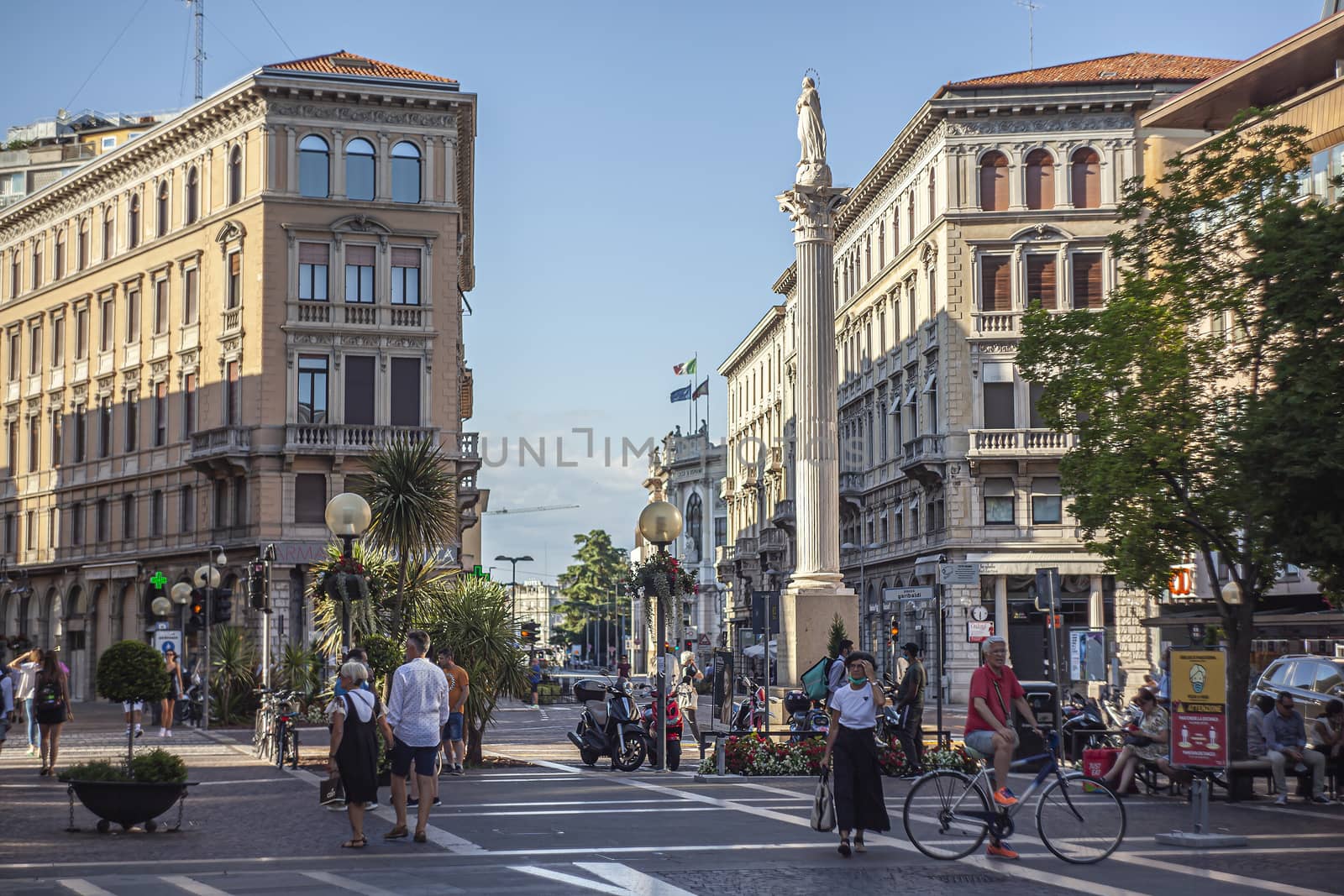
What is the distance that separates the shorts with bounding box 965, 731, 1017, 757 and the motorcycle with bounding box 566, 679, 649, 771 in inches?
461

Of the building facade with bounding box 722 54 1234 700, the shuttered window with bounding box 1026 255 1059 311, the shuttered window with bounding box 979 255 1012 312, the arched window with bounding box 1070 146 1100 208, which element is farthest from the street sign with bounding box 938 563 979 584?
the arched window with bounding box 1070 146 1100 208

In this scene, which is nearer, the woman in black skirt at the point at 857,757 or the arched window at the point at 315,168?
the woman in black skirt at the point at 857,757

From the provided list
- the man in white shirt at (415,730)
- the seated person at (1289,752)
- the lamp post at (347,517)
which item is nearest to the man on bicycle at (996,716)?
the man in white shirt at (415,730)

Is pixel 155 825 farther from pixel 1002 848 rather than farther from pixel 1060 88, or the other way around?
pixel 1060 88

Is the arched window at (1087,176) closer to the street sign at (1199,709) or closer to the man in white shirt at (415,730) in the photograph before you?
the street sign at (1199,709)

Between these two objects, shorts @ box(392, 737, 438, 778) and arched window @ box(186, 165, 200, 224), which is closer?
shorts @ box(392, 737, 438, 778)

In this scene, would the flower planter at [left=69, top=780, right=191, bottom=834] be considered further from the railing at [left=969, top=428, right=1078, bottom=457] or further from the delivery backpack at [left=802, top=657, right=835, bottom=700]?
the railing at [left=969, top=428, right=1078, bottom=457]

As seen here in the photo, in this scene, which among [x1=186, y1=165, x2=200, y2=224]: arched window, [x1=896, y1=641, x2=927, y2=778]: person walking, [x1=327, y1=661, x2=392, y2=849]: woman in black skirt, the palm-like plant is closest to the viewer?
[x1=327, y1=661, x2=392, y2=849]: woman in black skirt

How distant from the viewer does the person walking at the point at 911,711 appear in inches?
933

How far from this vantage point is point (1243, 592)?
23.9 metres

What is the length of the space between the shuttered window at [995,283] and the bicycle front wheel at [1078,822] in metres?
45.1

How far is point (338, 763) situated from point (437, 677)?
4.41 feet

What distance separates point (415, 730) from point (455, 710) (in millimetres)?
7965

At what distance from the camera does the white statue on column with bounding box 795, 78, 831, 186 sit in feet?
117
